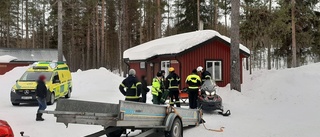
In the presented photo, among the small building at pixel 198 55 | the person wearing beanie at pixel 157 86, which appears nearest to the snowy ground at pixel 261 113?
the person wearing beanie at pixel 157 86

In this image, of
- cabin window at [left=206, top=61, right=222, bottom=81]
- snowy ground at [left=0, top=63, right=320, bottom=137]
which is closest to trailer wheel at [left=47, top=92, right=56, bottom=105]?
snowy ground at [left=0, top=63, right=320, bottom=137]

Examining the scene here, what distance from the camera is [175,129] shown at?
7.65 metres

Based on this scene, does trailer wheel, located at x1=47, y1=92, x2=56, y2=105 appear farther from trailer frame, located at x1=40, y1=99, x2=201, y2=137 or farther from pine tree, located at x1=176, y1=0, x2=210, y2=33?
pine tree, located at x1=176, y1=0, x2=210, y2=33

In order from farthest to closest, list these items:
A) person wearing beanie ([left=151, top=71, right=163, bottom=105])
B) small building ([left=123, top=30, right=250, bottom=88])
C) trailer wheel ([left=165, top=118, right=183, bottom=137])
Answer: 1. small building ([left=123, top=30, right=250, bottom=88])
2. person wearing beanie ([left=151, top=71, right=163, bottom=105])
3. trailer wheel ([left=165, top=118, right=183, bottom=137])

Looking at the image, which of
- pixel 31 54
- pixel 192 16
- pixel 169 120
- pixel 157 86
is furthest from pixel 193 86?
pixel 31 54

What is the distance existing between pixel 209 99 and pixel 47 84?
8.01m

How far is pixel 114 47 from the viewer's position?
57406 millimetres

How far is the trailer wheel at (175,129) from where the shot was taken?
736cm

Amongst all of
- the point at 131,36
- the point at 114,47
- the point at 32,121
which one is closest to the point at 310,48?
the point at 32,121

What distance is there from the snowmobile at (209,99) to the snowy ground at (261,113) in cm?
37

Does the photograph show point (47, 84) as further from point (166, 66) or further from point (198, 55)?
point (198, 55)

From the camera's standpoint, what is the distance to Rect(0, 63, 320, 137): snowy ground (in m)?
8.82

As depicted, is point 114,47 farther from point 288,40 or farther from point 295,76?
point 295,76

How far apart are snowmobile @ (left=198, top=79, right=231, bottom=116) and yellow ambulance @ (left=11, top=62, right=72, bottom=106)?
24.5ft
